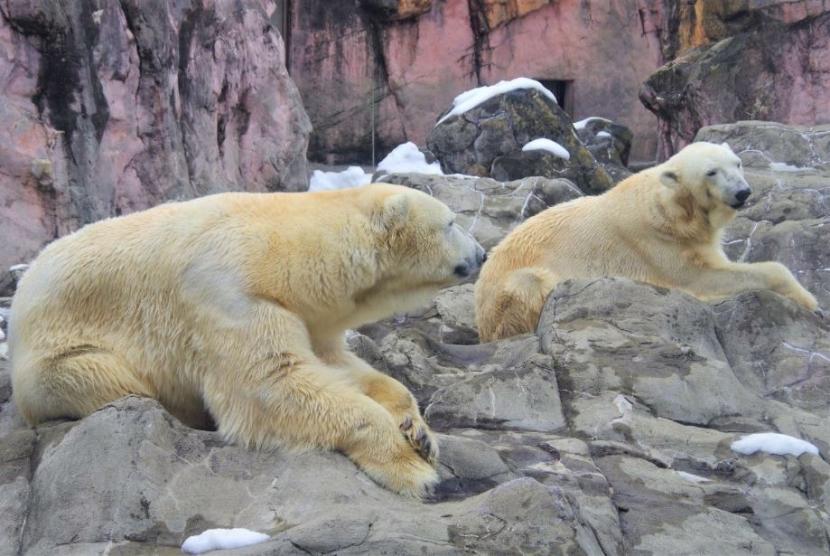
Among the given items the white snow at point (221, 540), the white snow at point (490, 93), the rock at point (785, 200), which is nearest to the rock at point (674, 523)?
the white snow at point (221, 540)

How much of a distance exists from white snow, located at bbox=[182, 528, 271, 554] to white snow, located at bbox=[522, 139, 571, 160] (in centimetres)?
983

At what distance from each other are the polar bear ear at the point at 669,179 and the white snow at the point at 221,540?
4391 millimetres

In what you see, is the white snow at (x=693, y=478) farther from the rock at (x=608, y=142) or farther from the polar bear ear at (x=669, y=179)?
the rock at (x=608, y=142)

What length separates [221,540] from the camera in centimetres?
284

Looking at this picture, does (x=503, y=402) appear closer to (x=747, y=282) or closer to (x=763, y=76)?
(x=747, y=282)

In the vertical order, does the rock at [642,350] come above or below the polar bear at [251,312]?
below

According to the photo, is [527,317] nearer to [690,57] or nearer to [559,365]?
[559,365]

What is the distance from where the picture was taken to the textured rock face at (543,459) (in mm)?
2922

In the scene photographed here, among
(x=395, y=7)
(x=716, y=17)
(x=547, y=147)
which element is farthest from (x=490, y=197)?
(x=395, y=7)

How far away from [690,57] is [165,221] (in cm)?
1143

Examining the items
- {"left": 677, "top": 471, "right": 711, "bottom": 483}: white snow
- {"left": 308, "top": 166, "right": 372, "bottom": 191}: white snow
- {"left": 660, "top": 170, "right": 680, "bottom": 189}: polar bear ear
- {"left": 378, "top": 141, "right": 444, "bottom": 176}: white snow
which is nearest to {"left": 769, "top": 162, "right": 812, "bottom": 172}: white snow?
{"left": 660, "top": 170, "right": 680, "bottom": 189}: polar bear ear

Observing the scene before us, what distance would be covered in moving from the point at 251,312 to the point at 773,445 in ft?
6.74

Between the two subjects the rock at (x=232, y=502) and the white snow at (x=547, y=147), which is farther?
the white snow at (x=547, y=147)

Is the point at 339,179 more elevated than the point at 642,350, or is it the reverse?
the point at 642,350
